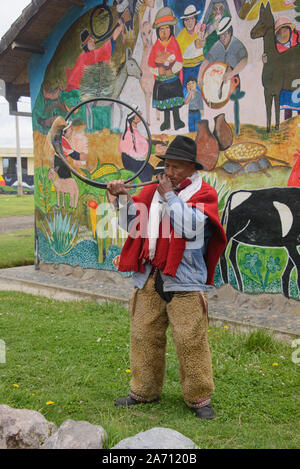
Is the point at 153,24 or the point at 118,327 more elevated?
the point at 153,24

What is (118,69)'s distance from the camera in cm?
857

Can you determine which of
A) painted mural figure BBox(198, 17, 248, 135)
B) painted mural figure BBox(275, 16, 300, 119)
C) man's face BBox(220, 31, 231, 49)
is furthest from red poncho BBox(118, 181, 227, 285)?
man's face BBox(220, 31, 231, 49)

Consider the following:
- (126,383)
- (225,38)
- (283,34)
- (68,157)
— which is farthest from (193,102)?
(126,383)

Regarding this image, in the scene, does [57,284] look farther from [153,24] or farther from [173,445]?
[173,445]

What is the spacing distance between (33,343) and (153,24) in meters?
5.30

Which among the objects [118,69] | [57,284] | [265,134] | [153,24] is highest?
[153,24]

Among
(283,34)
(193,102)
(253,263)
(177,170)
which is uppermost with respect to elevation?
(283,34)

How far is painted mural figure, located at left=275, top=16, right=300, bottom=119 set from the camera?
634 centimetres

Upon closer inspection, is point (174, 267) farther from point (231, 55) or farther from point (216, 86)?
point (231, 55)

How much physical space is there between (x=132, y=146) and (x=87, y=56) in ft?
6.63

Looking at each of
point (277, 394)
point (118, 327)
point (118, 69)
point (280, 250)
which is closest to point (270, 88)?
point (280, 250)

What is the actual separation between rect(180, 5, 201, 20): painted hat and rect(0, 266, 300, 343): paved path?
4029 mm

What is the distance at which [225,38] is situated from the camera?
703 centimetres
